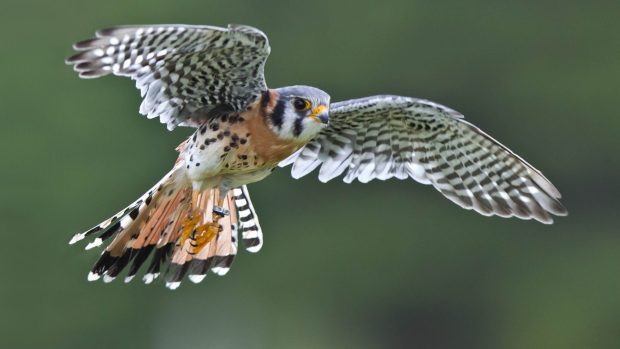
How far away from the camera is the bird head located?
27.1 feet

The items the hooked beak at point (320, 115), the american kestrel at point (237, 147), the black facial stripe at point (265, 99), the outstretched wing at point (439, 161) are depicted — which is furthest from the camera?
the outstretched wing at point (439, 161)

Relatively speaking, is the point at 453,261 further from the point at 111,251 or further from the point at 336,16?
the point at 111,251

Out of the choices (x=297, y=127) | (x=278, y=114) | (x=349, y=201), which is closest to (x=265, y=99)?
(x=278, y=114)

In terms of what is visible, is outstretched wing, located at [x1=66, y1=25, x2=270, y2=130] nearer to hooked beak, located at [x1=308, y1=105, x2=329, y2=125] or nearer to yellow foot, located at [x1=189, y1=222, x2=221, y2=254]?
hooked beak, located at [x1=308, y1=105, x2=329, y2=125]

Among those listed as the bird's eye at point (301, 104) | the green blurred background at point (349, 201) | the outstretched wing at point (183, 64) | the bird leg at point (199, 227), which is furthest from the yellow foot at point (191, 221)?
the green blurred background at point (349, 201)

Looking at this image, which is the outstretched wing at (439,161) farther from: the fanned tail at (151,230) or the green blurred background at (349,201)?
the green blurred background at (349,201)

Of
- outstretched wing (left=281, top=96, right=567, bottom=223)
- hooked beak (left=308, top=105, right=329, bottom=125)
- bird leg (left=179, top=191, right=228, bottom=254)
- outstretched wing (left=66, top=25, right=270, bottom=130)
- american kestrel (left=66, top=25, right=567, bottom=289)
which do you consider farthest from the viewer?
outstretched wing (left=281, top=96, right=567, bottom=223)

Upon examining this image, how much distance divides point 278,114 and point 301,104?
136mm

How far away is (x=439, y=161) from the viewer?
9180mm

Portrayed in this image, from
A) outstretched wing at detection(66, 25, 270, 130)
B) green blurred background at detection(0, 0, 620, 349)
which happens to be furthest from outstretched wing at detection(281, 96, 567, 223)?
green blurred background at detection(0, 0, 620, 349)

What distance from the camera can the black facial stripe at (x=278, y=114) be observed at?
832 cm

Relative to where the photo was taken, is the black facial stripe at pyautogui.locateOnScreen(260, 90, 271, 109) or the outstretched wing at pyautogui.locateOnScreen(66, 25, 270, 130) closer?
the outstretched wing at pyautogui.locateOnScreen(66, 25, 270, 130)

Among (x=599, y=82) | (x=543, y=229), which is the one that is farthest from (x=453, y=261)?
(x=599, y=82)

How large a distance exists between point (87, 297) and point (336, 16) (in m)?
7.55
